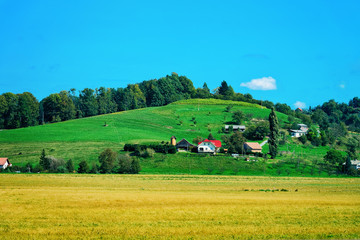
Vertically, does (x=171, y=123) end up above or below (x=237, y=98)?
below

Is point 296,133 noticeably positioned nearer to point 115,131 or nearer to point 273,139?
point 273,139

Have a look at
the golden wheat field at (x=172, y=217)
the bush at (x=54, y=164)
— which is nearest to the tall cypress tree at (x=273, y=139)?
the bush at (x=54, y=164)

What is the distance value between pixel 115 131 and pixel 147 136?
11.8m

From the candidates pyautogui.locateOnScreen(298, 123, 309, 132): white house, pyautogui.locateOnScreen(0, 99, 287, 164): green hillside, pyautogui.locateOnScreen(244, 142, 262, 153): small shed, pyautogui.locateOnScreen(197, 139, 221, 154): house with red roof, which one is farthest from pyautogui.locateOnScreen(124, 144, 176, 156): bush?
pyautogui.locateOnScreen(298, 123, 309, 132): white house

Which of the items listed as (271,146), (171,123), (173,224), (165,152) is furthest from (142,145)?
(173,224)

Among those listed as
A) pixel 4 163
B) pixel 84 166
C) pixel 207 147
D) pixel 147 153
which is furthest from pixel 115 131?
pixel 84 166

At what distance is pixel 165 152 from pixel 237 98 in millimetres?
108000

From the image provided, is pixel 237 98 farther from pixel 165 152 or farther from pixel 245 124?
pixel 165 152

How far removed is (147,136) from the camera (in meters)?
111

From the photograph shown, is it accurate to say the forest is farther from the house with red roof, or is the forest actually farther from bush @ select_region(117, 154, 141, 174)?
bush @ select_region(117, 154, 141, 174)

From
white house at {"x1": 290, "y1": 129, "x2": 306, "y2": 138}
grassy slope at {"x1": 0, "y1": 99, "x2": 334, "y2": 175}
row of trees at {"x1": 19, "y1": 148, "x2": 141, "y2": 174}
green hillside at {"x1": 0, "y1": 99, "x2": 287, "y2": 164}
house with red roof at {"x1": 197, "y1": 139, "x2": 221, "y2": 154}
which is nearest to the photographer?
row of trees at {"x1": 19, "y1": 148, "x2": 141, "y2": 174}

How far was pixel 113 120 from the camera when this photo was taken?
451 ft

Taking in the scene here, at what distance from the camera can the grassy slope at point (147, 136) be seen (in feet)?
256

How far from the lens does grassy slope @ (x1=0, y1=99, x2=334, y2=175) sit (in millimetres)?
78000
